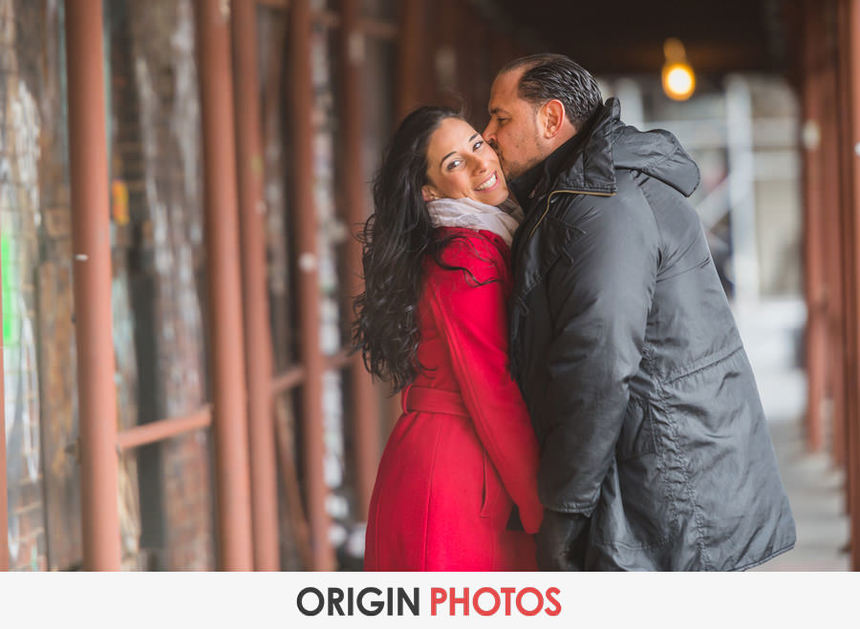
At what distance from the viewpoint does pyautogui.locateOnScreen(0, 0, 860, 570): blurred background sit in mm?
2746

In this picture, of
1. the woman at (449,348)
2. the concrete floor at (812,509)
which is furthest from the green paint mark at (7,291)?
the concrete floor at (812,509)

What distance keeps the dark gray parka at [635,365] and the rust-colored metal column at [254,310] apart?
1.84 m

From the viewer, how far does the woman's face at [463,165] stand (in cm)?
226

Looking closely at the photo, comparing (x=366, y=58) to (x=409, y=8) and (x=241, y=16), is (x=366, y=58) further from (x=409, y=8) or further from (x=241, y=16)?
(x=241, y=16)

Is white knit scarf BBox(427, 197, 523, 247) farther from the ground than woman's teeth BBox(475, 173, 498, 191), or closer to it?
closer to it

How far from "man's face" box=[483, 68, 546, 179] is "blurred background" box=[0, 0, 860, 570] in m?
0.09

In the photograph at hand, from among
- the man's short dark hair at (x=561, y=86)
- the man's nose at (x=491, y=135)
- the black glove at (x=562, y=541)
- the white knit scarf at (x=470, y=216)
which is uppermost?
the man's short dark hair at (x=561, y=86)

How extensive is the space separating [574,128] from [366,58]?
4429mm

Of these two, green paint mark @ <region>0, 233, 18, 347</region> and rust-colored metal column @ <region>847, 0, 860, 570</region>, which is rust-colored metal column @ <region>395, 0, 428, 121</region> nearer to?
rust-colored metal column @ <region>847, 0, 860, 570</region>

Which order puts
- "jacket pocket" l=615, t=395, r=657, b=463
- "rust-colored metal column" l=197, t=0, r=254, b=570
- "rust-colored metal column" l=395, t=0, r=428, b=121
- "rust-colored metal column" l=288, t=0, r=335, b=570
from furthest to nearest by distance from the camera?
"rust-colored metal column" l=395, t=0, r=428, b=121 → "rust-colored metal column" l=288, t=0, r=335, b=570 → "rust-colored metal column" l=197, t=0, r=254, b=570 → "jacket pocket" l=615, t=395, r=657, b=463

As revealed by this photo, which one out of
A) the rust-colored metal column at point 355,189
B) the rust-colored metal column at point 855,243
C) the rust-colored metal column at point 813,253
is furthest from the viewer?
the rust-colored metal column at point 813,253

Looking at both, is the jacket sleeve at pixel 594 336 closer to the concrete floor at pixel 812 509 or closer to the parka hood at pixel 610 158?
the parka hood at pixel 610 158

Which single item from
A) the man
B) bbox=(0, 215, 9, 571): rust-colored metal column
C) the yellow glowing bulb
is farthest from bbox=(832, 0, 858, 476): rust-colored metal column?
the yellow glowing bulb

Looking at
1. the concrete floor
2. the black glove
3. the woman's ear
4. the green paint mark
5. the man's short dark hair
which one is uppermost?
the man's short dark hair
